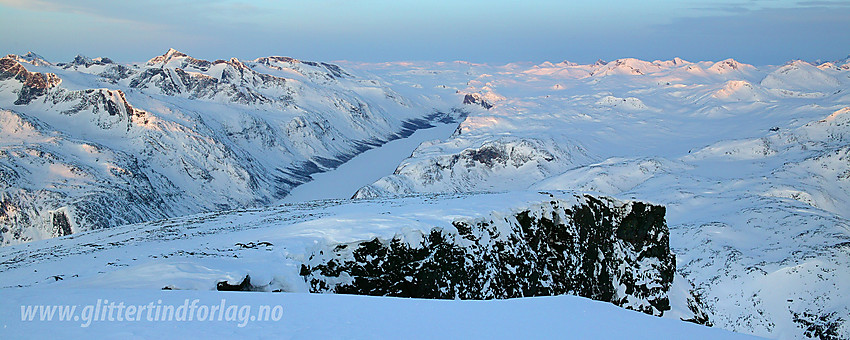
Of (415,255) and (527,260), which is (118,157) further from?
(527,260)

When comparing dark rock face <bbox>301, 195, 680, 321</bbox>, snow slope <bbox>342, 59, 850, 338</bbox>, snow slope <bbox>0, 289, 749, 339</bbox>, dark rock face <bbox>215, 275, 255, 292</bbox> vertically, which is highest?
snow slope <bbox>0, 289, 749, 339</bbox>

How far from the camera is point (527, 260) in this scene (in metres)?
30.8

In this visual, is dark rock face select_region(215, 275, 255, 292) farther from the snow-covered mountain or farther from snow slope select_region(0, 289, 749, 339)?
the snow-covered mountain

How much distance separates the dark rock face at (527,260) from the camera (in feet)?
81.7

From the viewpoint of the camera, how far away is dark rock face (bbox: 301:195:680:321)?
81.7ft

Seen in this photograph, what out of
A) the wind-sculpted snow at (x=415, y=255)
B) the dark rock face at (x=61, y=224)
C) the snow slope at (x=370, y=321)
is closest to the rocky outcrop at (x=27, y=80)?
the dark rock face at (x=61, y=224)

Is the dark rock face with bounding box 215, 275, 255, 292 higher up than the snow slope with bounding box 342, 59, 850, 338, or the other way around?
the dark rock face with bounding box 215, 275, 255, 292

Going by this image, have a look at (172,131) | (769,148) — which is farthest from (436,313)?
(769,148)

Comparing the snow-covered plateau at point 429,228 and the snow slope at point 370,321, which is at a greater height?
the snow slope at point 370,321

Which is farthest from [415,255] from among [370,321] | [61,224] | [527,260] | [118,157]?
[118,157]

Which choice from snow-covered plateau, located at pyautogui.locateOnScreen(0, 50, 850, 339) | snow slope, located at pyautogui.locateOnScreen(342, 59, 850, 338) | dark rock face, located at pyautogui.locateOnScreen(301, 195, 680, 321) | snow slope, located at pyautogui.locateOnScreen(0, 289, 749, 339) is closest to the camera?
snow slope, located at pyautogui.locateOnScreen(0, 289, 749, 339)

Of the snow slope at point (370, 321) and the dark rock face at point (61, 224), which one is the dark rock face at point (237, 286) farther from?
the dark rock face at point (61, 224)

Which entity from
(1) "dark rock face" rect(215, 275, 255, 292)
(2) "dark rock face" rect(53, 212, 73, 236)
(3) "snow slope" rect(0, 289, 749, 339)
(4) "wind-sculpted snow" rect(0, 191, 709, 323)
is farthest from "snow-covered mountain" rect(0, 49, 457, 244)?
(3) "snow slope" rect(0, 289, 749, 339)

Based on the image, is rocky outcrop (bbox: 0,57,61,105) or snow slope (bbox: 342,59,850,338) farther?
rocky outcrop (bbox: 0,57,61,105)
